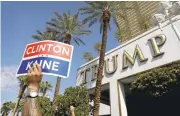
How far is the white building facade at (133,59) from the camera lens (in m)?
16.8

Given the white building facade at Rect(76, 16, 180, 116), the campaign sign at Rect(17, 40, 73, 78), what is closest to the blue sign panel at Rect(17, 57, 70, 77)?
the campaign sign at Rect(17, 40, 73, 78)

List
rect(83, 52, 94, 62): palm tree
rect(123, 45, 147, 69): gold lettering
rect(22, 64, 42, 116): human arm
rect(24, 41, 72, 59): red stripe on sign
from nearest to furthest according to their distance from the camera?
rect(22, 64, 42, 116): human arm → rect(24, 41, 72, 59): red stripe on sign → rect(123, 45, 147, 69): gold lettering → rect(83, 52, 94, 62): palm tree

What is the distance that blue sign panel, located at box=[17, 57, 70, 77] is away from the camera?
243cm

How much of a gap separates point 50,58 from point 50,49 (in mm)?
126

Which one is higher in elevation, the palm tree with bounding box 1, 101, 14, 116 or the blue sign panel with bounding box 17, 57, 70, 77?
the palm tree with bounding box 1, 101, 14, 116

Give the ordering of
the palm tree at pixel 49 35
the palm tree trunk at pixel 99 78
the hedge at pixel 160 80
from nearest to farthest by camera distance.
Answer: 1. the hedge at pixel 160 80
2. the palm tree trunk at pixel 99 78
3. the palm tree at pixel 49 35

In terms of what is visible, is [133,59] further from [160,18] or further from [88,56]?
[88,56]

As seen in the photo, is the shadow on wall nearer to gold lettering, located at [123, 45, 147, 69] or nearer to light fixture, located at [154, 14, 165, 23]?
gold lettering, located at [123, 45, 147, 69]

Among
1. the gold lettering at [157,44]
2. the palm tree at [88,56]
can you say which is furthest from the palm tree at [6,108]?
the gold lettering at [157,44]

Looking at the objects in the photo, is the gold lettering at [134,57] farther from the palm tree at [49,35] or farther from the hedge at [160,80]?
the palm tree at [49,35]

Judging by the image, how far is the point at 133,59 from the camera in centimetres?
1916

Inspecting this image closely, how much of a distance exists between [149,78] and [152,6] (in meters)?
58.2

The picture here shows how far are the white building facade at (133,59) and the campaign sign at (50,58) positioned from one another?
14557mm

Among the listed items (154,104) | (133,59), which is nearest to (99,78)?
(133,59)
